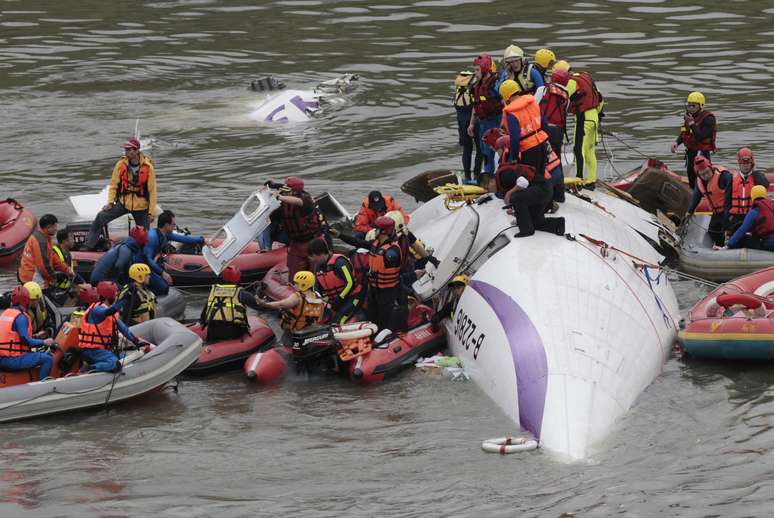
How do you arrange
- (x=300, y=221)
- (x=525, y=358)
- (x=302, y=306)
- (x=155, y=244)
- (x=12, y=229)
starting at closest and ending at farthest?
(x=525, y=358) → (x=302, y=306) → (x=155, y=244) → (x=300, y=221) → (x=12, y=229)

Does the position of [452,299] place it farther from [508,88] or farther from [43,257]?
[43,257]

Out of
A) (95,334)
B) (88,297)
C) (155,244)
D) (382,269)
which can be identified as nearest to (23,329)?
(95,334)

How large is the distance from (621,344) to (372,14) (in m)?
21.6

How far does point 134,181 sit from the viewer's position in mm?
16891

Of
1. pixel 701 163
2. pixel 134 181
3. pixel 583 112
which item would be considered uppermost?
pixel 583 112

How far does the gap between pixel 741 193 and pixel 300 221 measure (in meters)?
5.44

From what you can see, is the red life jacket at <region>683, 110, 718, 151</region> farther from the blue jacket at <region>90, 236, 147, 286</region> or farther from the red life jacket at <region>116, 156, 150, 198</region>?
the blue jacket at <region>90, 236, 147, 286</region>

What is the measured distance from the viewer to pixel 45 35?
3197cm

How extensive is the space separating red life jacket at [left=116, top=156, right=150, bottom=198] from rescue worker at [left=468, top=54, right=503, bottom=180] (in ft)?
14.3

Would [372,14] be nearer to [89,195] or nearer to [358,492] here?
[89,195]

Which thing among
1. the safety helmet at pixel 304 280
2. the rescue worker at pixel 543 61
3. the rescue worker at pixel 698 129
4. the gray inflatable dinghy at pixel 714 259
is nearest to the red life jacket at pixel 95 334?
the safety helmet at pixel 304 280

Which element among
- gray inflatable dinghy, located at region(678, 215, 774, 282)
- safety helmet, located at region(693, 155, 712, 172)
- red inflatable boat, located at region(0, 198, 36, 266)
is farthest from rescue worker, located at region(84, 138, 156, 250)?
safety helmet, located at region(693, 155, 712, 172)

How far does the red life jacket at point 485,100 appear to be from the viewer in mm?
17188

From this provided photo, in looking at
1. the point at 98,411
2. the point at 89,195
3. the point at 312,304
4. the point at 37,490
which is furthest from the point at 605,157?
the point at 37,490
